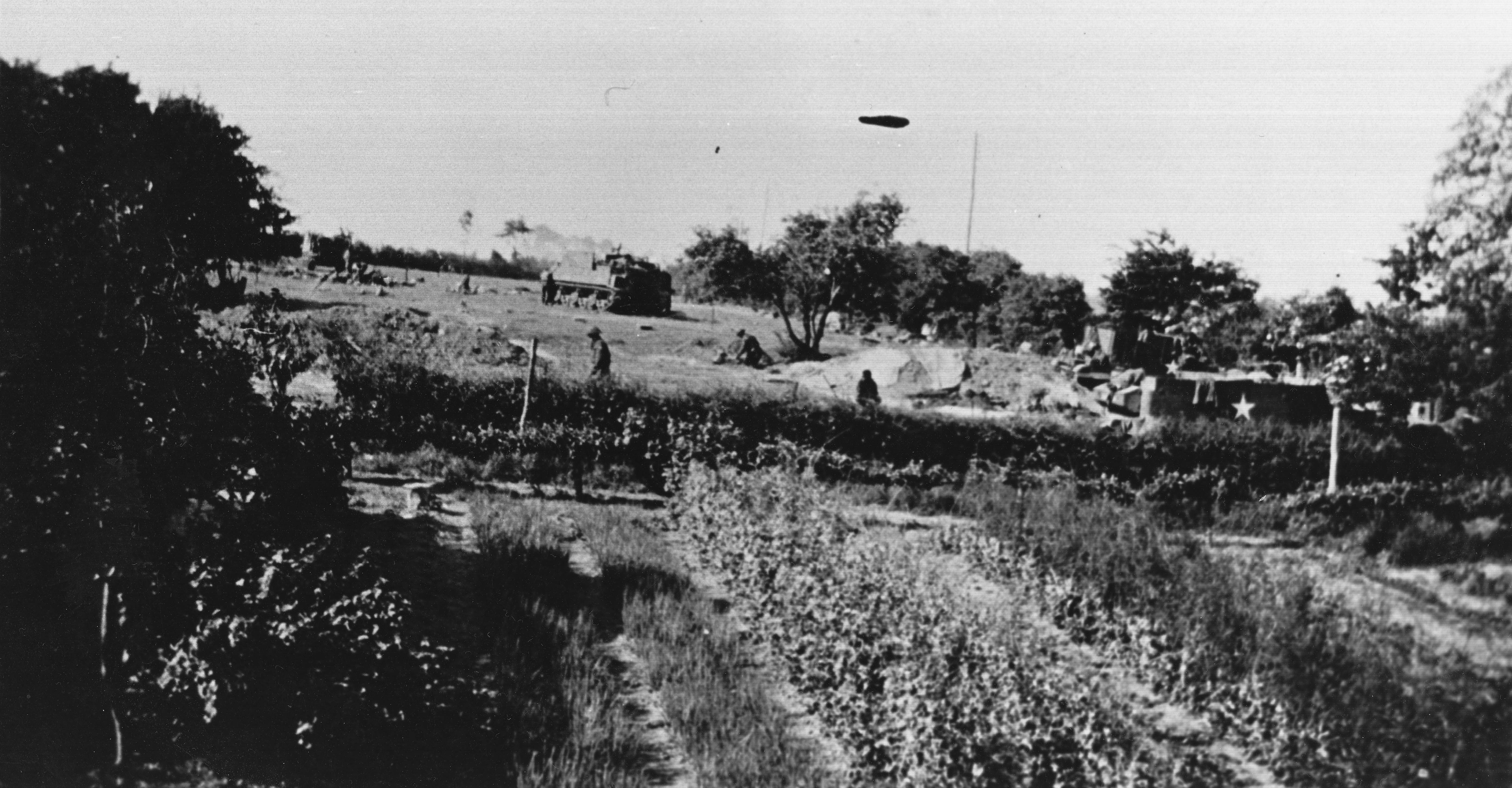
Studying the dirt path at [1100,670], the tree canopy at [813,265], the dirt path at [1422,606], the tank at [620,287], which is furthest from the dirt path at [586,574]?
the tank at [620,287]

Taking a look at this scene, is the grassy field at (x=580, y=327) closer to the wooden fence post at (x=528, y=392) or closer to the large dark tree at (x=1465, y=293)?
the wooden fence post at (x=528, y=392)

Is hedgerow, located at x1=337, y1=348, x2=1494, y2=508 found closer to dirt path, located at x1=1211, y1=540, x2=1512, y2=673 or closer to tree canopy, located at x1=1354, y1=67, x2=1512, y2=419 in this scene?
dirt path, located at x1=1211, y1=540, x2=1512, y2=673

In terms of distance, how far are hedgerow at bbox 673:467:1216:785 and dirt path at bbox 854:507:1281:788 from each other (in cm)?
33

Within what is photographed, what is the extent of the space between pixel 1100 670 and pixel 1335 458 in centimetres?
853

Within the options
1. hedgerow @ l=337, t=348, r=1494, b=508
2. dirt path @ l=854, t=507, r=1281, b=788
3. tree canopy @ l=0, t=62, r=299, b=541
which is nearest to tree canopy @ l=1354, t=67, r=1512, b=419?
dirt path @ l=854, t=507, r=1281, b=788

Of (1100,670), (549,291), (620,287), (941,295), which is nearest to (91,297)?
(1100,670)

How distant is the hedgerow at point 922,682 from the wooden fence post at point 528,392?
21.2ft

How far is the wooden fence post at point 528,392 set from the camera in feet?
43.1

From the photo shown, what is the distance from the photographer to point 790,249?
90.3 feet

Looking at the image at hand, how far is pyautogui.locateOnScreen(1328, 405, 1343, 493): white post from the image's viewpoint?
12.6 metres

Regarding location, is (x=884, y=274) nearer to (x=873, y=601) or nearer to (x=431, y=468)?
(x=431, y=468)

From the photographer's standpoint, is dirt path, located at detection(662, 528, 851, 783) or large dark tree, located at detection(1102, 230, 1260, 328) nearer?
dirt path, located at detection(662, 528, 851, 783)

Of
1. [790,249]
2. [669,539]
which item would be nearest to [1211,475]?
[669,539]

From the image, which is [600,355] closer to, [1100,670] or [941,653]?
[1100,670]
